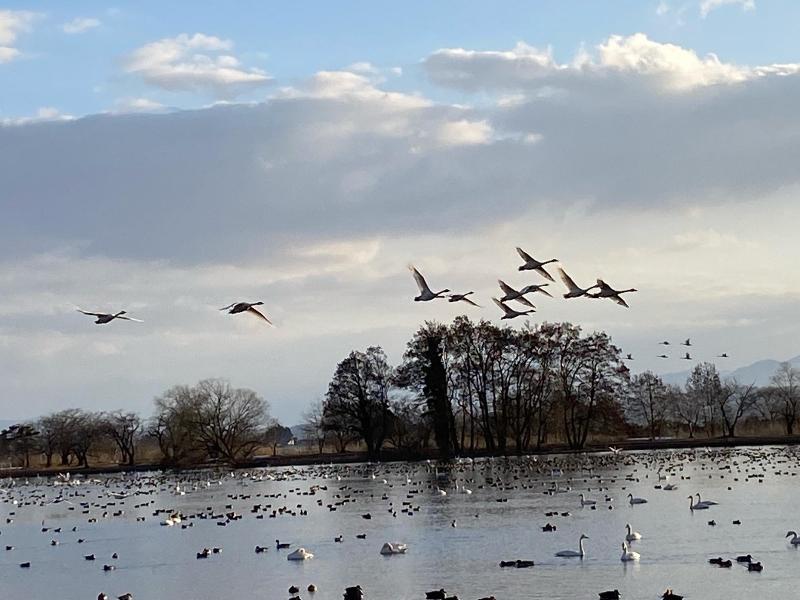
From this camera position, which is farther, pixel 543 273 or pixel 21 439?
pixel 21 439

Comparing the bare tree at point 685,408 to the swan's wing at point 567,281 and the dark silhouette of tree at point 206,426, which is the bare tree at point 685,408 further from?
the swan's wing at point 567,281

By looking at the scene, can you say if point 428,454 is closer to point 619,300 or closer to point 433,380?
point 433,380

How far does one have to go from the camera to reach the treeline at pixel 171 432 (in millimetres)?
95500

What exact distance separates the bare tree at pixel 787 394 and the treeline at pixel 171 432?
148 feet

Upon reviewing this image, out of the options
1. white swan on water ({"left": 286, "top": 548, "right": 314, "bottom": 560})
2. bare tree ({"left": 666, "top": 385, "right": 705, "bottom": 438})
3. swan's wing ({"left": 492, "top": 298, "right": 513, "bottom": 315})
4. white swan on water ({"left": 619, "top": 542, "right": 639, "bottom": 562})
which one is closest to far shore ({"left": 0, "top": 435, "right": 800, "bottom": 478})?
bare tree ({"left": 666, "top": 385, "right": 705, "bottom": 438})

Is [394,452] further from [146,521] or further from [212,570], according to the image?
[212,570]

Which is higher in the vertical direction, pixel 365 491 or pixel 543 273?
pixel 543 273

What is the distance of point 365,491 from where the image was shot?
53.3 metres

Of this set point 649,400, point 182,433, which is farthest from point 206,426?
point 649,400

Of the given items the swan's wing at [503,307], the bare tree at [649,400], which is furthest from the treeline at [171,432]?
the swan's wing at [503,307]

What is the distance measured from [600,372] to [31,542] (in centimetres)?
5444

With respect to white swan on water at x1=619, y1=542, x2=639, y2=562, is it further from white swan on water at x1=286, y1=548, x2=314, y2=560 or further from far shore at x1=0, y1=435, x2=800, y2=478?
far shore at x1=0, y1=435, x2=800, y2=478

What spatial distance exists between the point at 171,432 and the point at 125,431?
59.3 feet

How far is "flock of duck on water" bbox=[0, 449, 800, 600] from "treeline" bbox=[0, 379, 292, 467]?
11181mm
